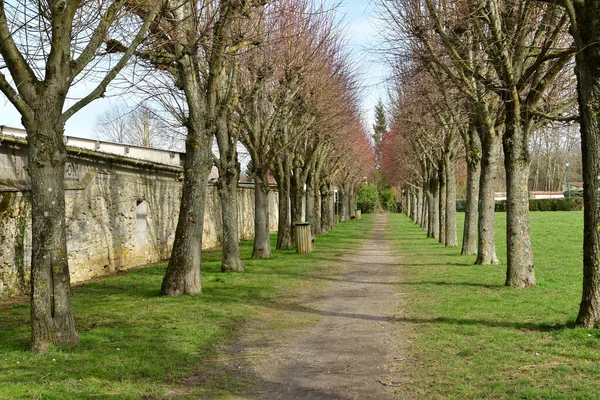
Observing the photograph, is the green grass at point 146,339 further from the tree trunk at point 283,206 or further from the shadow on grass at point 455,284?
the tree trunk at point 283,206

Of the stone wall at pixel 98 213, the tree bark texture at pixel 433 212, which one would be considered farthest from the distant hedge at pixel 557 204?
the stone wall at pixel 98 213

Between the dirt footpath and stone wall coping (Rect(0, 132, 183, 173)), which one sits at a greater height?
stone wall coping (Rect(0, 132, 183, 173))

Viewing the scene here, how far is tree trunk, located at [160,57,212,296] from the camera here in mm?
11203

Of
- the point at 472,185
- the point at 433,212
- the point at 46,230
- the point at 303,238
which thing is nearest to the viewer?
the point at 46,230

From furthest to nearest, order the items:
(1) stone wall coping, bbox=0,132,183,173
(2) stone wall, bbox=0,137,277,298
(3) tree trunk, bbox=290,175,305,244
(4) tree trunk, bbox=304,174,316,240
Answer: (4) tree trunk, bbox=304,174,316,240 → (3) tree trunk, bbox=290,175,305,244 → (1) stone wall coping, bbox=0,132,183,173 → (2) stone wall, bbox=0,137,277,298

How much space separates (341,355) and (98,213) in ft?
35.4

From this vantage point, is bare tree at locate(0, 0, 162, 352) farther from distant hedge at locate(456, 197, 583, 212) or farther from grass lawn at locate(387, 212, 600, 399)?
distant hedge at locate(456, 197, 583, 212)

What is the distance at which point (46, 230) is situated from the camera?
6738 millimetres

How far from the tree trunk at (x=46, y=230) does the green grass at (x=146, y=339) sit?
1.07ft

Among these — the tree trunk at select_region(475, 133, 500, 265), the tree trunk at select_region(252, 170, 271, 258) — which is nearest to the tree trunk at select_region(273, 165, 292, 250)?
the tree trunk at select_region(252, 170, 271, 258)

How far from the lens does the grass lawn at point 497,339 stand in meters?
5.54

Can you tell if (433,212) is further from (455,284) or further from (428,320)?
(428,320)

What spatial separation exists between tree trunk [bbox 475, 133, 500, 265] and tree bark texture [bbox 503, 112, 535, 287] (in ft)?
10.8

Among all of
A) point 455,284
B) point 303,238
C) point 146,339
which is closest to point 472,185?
point 303,238
